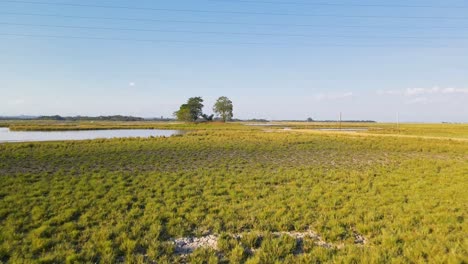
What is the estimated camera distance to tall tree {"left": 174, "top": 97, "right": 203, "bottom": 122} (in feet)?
466

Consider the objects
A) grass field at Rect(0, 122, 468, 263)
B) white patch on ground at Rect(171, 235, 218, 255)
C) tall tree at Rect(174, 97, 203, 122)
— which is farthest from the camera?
tall tree at Rect(174, 97, 203, 122)

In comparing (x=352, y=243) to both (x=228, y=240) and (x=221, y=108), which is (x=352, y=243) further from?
(x=221, y=108)

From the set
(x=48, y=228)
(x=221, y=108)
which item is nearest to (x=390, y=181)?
(x=48, y=228)

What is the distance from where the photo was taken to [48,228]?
7945 millimetres

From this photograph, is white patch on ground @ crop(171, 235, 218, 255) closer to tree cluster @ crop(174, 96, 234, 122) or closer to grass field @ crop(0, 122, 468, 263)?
grass field @ crop(0, 122, 468, 263)

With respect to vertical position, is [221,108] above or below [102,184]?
above

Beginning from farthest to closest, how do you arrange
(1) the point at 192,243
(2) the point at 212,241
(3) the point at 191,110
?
(3) the point at 191,110 < (2) the point at 212,241 < (1) the point at 192,243

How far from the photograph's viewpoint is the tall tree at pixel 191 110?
142125mm

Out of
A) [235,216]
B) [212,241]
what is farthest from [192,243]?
[235,216]

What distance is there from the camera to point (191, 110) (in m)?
142

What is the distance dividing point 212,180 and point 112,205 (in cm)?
574

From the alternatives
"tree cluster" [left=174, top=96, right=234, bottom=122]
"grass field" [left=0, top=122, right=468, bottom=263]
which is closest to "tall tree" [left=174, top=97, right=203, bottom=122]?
"tree cluster" [left=174, top=96, right=234, bottom=122]

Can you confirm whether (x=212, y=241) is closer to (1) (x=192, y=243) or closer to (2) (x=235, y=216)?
(1) (x=192, y=243)

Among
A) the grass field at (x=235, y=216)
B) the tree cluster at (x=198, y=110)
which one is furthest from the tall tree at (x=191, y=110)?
the grass field at (x=235, y=216)
